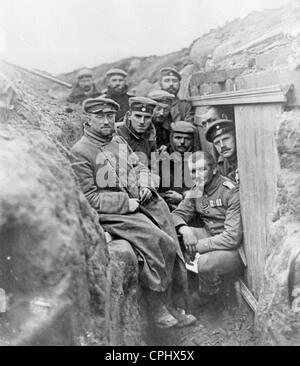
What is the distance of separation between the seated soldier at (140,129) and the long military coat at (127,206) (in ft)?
0.26

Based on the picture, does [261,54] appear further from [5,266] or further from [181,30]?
[5,266]

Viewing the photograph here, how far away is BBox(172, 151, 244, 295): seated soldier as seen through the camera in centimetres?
365

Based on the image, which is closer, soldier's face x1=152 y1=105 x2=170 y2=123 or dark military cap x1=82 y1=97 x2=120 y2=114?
dark military cap x1=82 y1=97 x2=120 y2=114

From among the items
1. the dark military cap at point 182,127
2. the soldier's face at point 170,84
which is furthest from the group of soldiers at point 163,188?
the soldier's face at point 170,84

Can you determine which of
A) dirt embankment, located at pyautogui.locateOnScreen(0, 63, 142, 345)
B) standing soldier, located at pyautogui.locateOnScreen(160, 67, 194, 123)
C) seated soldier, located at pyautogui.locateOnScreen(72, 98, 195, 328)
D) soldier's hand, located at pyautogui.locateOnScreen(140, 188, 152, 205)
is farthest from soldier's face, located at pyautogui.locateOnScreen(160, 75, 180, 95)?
dirt embankment, located at pyautogui.locateOnScreen(0, 63, 142, 345)

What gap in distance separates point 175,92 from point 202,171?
777 mm

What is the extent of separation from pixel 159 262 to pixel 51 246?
890 millimetres

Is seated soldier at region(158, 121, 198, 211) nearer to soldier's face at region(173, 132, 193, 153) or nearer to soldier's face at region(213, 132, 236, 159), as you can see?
soldier's face at region(173, 132, 193, 153)

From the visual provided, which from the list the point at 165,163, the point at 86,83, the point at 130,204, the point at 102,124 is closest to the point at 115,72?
the point at 86,83

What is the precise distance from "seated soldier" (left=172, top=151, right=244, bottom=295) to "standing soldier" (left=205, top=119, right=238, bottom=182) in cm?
5

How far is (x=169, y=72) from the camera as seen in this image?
4195mm

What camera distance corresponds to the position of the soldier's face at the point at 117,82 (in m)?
3.95

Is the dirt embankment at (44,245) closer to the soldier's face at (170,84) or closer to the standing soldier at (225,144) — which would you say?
the standing soldier at (225,144)

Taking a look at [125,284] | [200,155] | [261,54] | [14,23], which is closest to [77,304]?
[125,284]
